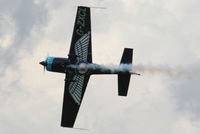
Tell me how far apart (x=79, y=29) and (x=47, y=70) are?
4710 mm

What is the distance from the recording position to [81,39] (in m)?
57.8

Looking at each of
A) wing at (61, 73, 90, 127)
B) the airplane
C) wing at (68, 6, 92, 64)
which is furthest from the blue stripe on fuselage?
wing at (68, 6, 92, 64)

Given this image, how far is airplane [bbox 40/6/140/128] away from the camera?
182 ft

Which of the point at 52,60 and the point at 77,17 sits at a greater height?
the point at 77,17

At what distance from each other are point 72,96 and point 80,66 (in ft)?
13.2

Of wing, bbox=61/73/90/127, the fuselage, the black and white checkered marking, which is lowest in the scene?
wing, bbox=61/73/90/127

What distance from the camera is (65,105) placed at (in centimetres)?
6025

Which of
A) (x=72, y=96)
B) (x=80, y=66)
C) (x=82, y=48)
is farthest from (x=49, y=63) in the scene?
(x=72, y=96)

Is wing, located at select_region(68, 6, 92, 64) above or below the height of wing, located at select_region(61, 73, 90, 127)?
above

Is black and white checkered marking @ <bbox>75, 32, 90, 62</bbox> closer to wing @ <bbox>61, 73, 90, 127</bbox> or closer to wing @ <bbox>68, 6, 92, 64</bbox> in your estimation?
wing @ <bbox>68, 6, 92, 64</bbox>

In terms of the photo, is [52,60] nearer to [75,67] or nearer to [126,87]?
[75,67]

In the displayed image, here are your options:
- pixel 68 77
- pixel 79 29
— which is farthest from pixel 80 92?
pixel 79 29

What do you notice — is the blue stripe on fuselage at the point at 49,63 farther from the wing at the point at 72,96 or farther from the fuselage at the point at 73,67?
the wing at the point at 72,96

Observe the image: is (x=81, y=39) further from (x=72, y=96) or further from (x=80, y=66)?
(x=72, y=96)
